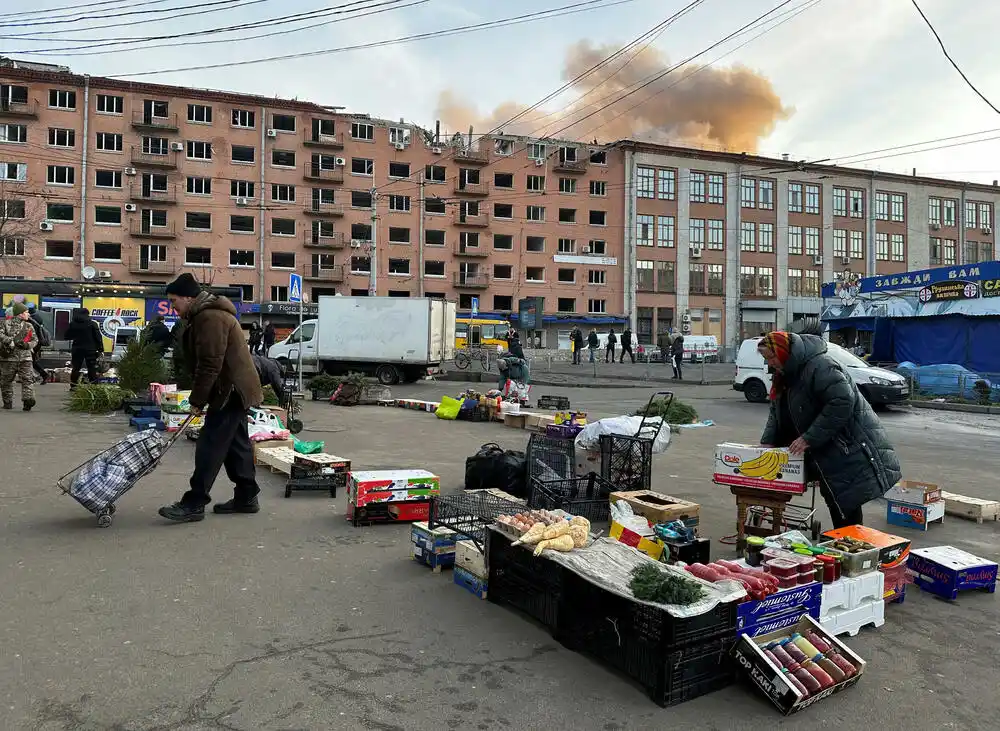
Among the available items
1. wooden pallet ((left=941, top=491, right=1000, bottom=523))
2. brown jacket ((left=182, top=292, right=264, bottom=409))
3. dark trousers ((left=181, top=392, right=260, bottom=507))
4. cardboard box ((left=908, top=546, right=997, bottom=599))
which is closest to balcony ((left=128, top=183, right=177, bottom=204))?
brown jacket ((left=182, top=292, right=264, bottom=409))

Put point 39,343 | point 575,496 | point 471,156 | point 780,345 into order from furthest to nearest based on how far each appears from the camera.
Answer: point 471,156 < point 39,343 < point 575,496 < point 780,345

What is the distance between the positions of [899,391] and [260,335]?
81.9 ft

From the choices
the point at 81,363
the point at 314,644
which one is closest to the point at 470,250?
the point at 81,363

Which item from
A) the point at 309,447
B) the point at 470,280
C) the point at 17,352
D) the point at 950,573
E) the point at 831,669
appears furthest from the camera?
the point at 470,280

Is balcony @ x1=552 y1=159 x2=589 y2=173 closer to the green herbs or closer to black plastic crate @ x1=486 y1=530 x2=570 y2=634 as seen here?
black plastic crate @ x1=486 y1=530 x2=570 y2=634

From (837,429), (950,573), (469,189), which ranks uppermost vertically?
(469,189)

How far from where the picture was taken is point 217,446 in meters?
6.13

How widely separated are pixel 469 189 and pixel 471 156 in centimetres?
286

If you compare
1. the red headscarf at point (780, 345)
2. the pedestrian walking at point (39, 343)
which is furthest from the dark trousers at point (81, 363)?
the red headscarf at point (780, 345)

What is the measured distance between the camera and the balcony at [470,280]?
61.1 metres

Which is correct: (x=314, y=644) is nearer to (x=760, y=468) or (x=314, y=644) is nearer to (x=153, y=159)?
(x=760, y=468)

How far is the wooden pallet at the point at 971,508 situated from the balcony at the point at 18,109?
6022cm

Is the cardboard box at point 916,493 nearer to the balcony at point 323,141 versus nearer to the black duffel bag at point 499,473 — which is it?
the black duffel bag at point 499,473

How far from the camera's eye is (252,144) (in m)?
56.6
